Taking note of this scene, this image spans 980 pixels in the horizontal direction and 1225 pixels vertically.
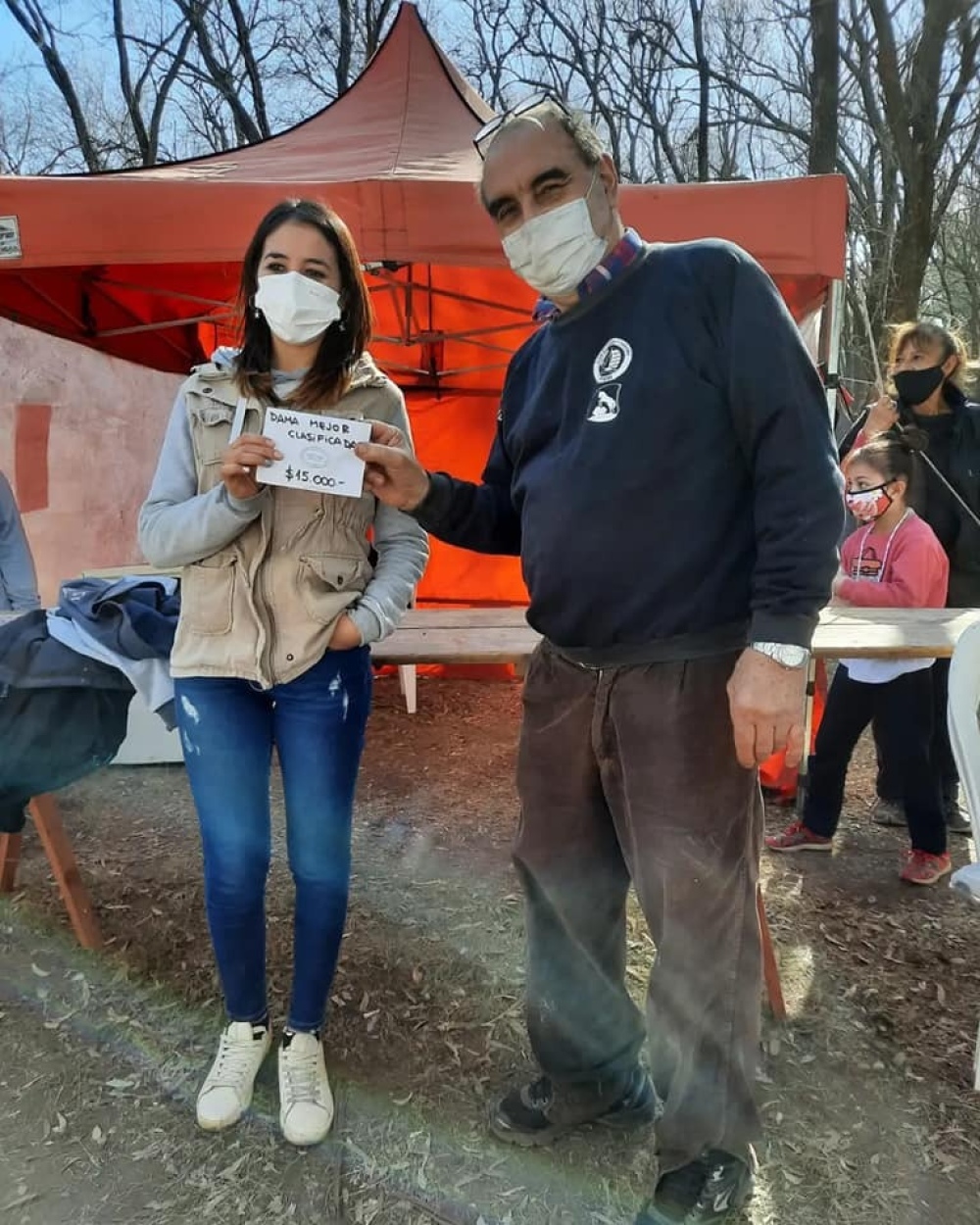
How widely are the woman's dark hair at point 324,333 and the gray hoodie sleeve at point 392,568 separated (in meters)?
0.15

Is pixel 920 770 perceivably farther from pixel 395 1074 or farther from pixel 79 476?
→ pixel 79 476

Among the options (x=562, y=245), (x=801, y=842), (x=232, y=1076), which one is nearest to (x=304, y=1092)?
(x=232, y=1076)

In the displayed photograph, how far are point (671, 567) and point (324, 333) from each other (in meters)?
0.93

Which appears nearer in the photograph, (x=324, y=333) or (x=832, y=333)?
(x=324, y=333)

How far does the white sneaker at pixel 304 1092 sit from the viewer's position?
1.97 metres

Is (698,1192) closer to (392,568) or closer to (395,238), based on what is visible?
(392,568)

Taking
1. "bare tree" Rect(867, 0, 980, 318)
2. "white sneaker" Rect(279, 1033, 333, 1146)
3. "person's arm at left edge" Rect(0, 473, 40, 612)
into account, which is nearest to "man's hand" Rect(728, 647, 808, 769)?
"white sneaker" Rect(279, 1033, 333, 1146)

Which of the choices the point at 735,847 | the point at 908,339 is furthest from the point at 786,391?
the point at 908,339

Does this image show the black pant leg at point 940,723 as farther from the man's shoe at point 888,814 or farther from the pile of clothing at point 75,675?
the pile of clothing at point 75,675

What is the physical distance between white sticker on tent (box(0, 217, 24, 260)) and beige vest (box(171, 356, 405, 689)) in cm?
247

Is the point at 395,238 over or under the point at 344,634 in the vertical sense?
over

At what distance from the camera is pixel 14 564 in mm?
3535

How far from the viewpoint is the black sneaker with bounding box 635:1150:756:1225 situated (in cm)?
164

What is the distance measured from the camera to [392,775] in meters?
4.47
